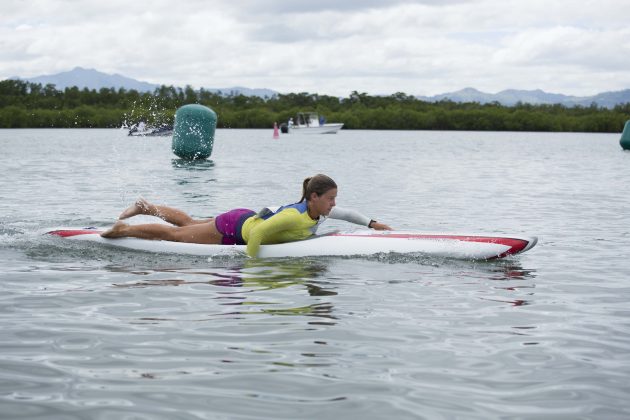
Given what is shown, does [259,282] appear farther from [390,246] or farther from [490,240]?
[490,240]

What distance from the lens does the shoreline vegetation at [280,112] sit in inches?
4080

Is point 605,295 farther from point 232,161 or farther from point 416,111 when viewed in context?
point 416,111

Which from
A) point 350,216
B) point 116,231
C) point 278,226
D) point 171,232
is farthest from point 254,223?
point 116,231

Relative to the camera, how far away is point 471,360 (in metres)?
5.50

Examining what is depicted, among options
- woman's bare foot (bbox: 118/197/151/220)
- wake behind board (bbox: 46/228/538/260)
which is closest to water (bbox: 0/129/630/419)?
wake behind board (bbox: 46/228/538/260)

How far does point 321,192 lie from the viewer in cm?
895

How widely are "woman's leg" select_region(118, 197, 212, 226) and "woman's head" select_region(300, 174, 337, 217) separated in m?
1.62

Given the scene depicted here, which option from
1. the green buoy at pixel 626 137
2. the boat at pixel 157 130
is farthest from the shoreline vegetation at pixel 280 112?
the green buoy at pixel 626 137

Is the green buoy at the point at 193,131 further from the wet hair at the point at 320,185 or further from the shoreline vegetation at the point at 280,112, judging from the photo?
the shoreline vegetation at the point at 280,112

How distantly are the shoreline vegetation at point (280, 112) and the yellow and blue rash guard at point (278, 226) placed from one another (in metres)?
91.5

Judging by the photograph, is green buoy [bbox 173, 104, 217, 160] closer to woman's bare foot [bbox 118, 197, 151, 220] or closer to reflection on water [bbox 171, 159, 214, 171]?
reflection on water [bbox 171, 159, 214, 171]

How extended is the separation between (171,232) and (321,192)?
2.09 m

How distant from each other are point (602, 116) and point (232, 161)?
8133cm

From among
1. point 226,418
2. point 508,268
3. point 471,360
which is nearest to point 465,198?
point 508,268
